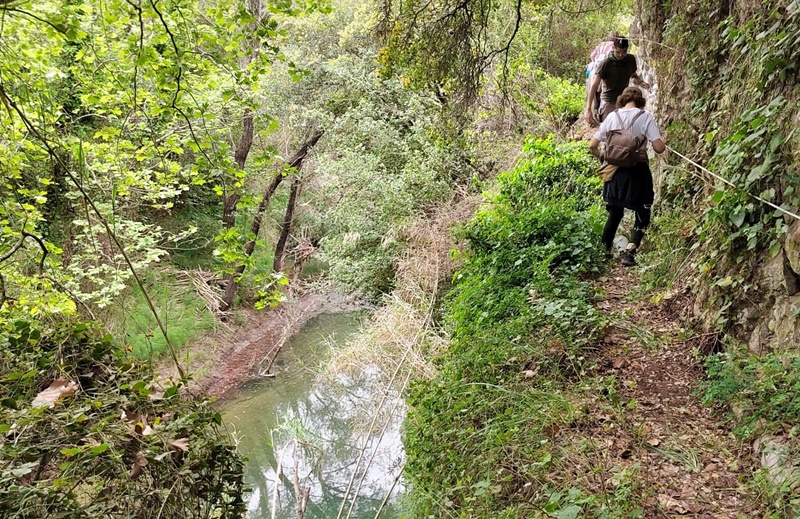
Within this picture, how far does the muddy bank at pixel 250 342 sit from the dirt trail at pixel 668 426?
26.1 ft

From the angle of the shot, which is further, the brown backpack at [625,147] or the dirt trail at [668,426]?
the brown backpack at [625,147]

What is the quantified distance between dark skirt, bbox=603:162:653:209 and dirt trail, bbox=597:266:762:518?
3.33 feet

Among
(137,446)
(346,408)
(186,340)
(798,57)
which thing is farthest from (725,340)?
(186,340)

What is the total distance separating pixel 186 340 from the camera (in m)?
12.2

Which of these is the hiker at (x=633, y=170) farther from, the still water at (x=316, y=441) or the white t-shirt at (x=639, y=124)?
the still water at (x=316, y=441)

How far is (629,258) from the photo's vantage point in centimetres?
522

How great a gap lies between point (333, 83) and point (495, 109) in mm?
5479

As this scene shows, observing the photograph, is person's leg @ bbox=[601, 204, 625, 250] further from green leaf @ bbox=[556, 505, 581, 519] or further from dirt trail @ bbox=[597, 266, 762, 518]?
green leaf @ bbox=[556, 505, 581, 519]

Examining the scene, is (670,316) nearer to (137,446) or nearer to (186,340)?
(137,446)

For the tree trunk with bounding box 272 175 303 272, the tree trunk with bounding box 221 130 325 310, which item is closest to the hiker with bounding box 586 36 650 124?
the tree trunk with bounding box 221 130 325 310

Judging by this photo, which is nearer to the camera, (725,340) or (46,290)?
(725,340)

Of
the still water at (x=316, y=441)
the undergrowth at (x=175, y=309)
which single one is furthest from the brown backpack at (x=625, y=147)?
the undergrowth at (x=175, y=309)

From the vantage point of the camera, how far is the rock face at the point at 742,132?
3105 millimetres

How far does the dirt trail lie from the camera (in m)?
2.80
